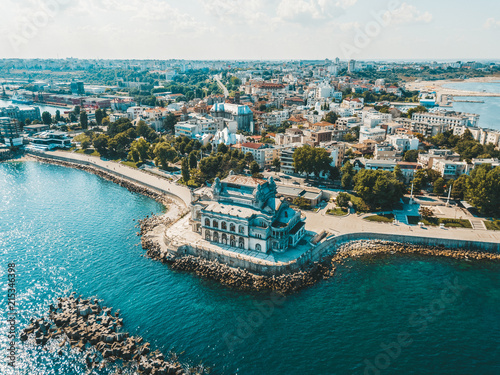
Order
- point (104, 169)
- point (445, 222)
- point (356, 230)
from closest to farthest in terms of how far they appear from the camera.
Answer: point (356, 230)
point (445, 222)
point (104, 169)

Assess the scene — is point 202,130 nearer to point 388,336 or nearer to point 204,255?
point 204,255

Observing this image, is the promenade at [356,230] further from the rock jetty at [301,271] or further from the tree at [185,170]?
the tree at [185,170]

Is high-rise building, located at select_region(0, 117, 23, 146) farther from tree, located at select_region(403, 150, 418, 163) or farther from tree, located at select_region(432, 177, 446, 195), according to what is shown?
tree, located at select_region(432, 177, 446, 195)

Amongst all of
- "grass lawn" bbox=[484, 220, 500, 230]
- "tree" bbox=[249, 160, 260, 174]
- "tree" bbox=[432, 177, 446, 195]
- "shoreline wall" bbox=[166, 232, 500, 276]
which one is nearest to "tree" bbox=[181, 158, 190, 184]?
"tree" bbox=[249, 160, 260, 174]

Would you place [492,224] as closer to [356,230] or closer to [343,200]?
[356,230]

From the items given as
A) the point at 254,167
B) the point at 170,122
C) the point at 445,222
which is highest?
the point at 170,122

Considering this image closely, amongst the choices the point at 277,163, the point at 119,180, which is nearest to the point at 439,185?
the point at 277,163

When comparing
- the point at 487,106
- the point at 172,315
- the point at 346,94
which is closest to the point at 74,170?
the point at 172,315

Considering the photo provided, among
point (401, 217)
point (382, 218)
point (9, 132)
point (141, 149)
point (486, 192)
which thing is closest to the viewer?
point (486, 192)
